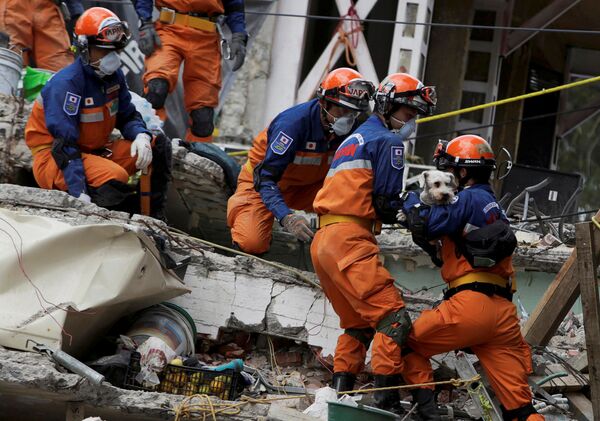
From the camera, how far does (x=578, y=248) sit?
6867 mm

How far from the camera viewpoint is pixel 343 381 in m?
6.92

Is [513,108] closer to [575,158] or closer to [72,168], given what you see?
[72,168]

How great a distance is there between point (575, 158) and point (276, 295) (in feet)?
61.0

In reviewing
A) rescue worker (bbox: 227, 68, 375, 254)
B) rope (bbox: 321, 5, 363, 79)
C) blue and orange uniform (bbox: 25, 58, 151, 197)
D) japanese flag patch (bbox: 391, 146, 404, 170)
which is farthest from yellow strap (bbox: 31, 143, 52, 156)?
rope (bbox: 321, 5, 363, 79)

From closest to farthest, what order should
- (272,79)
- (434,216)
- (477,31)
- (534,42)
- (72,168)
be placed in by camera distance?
(434,216), (72,168), (272,79), (477,31), (534,42)

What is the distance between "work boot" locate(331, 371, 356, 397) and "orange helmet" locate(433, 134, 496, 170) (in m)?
1.33

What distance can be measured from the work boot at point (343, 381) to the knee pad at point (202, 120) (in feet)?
12.8

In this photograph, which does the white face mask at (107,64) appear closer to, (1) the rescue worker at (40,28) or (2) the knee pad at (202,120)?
(2) the knee pad at (202,120)

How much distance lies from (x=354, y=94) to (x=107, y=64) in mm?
1885

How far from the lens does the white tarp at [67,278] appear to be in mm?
6473

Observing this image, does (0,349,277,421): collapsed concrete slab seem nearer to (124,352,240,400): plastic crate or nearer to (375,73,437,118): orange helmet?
(124,352,240,400): plastic crate

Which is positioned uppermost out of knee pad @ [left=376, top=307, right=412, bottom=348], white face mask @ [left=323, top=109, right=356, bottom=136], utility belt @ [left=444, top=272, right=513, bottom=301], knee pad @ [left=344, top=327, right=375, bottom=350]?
white face mask @ [left=323, top=109, right=356, bottom=136]

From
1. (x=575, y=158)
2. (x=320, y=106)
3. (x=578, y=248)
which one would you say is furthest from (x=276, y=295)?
(x=575, y=158)

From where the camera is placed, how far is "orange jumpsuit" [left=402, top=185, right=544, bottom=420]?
6.62 m
